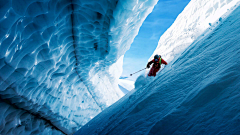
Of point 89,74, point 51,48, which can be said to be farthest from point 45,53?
point 89,74

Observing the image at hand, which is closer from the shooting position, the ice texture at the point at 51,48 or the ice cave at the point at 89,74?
the ice cave at the point at 89,74

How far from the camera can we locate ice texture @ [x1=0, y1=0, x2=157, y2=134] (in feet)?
7.72

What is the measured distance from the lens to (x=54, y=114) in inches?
190

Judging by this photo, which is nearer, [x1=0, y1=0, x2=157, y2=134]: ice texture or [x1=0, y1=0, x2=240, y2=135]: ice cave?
[x1=0, y1=0, x2=240, y2=135]: ice cave

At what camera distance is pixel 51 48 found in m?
3.18

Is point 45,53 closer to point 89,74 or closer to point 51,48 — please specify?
point 51,48

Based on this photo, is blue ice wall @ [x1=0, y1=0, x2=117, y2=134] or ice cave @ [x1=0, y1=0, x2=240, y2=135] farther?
blue ice wall @ [x1=0, y1=0, x2=117, y2=134]

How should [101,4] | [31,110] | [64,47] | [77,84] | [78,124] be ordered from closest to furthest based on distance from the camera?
[101,4] < [64,47] < [31,110] < [77,84] < [78,124]

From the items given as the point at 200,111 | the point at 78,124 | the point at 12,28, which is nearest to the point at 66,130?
the point at 78,124

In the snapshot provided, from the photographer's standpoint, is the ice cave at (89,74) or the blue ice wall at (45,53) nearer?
the ice cave at (89,74)

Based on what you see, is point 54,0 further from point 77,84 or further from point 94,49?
point 77,84

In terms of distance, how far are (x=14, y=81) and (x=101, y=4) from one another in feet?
9.33

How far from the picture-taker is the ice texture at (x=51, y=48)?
2.35m

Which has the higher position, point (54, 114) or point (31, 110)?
point (31, 110)
